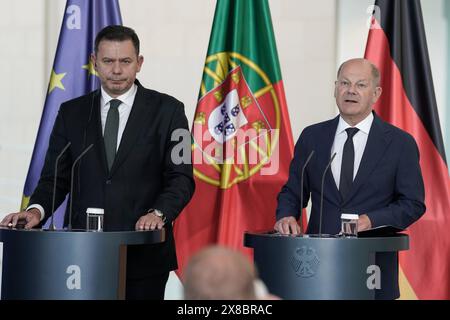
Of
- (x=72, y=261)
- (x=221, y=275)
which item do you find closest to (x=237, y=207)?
(x=72, y=261)

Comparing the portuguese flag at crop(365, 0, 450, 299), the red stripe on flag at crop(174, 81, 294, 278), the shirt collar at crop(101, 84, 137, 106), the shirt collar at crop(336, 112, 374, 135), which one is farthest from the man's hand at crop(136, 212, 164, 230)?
the portuguese flag at crop(365, 0, 450, 299)

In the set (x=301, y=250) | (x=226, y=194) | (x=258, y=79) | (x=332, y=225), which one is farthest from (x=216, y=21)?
(x=301, y=250)

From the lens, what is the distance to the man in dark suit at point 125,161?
11.8 feet

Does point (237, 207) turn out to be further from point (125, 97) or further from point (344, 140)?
point (125, 97)

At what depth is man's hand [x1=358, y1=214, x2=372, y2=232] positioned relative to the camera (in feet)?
11.2

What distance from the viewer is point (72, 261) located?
10.3 feet

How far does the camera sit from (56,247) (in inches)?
124

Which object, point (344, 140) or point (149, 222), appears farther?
point (344, 140)

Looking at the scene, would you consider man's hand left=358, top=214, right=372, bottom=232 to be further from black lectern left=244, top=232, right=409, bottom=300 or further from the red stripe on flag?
the red stripe on flag

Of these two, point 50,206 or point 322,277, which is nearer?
point 322,277

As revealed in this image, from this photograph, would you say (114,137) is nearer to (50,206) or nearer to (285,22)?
(50,206)

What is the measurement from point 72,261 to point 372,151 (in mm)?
1351

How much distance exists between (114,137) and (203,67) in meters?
2.22

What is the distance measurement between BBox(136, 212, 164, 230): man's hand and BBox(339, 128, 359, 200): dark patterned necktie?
80 centimetres
